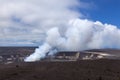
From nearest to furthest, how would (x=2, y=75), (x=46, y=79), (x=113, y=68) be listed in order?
(x=46, y=79)
(x=2, y=75)
(x=113, y=68)

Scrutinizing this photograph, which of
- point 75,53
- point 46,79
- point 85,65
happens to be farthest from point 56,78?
point 75,53

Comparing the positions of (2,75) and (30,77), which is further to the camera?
(2,75)

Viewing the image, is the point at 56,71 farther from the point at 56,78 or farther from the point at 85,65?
the point at 85,65

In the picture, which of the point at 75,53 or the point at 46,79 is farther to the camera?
the point at 75,53

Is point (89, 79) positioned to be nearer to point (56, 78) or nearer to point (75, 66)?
point (56, 78)

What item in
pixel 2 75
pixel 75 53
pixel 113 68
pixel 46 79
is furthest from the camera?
pixel 75 53

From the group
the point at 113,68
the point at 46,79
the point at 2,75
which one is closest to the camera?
the point at 46,79

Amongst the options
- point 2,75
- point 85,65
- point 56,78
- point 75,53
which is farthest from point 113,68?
point 75,53

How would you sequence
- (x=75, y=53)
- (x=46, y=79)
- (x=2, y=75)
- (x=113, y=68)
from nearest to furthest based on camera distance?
1. (x=46, y=79)
2. (x=2, y=75)
3. (x=113, y=68)
4. (x=75, y=53)
